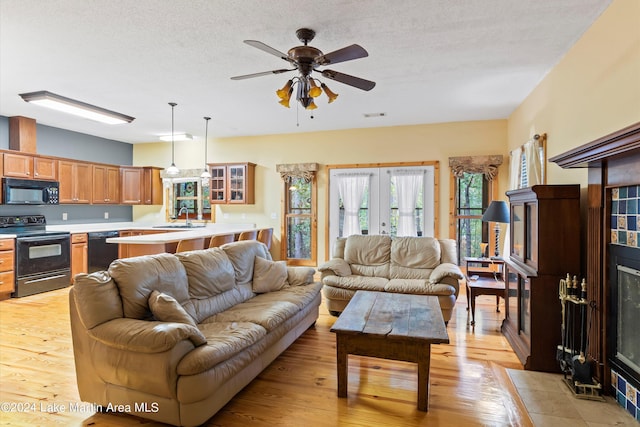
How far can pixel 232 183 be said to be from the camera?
7109mm

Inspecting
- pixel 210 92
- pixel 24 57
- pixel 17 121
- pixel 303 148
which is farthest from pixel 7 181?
pixel 303 148

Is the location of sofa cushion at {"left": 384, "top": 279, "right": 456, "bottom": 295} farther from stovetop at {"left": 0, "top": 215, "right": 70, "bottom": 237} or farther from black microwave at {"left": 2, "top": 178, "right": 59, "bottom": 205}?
black microwave at {"left": 2, "top": 178, "right": 59, "bottom": 205}

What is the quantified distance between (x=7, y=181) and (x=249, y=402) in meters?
5.41

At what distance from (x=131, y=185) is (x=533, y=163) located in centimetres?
735

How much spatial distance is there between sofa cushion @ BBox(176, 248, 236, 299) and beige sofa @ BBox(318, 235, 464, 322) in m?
1.38

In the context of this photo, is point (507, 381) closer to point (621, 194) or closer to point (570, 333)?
point (570, 333)

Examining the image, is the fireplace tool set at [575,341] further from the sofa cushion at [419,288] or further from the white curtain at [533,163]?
the white curtain at [533,163]

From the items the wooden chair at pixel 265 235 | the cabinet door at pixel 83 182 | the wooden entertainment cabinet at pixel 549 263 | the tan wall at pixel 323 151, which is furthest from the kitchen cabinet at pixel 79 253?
the wooden entertainment cabinet at pixel 549 263

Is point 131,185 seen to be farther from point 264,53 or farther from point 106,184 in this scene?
point 264,53

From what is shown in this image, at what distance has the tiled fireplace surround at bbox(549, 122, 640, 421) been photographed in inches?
84.2

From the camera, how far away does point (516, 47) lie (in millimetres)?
3201

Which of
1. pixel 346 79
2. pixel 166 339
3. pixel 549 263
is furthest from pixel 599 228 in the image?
pixel 166 339

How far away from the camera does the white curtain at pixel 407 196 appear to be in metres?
6.20

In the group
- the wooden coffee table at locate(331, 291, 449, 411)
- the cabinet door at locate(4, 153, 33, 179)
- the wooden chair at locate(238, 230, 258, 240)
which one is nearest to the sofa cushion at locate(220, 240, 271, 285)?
the wooden coffee table at locate(331, 291, 449, 411)
